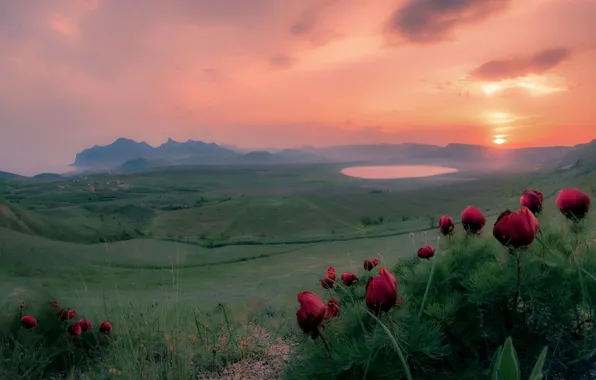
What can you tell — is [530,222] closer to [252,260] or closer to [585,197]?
[585,197]

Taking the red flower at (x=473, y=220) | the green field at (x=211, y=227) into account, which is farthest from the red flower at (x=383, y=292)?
the green field at (x=211, y=227)

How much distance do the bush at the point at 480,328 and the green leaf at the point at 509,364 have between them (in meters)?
0.32

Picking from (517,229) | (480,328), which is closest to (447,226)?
(480,328)

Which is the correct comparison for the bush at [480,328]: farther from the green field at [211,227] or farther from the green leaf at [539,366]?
the green field at [211,227]

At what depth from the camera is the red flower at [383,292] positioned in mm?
1270

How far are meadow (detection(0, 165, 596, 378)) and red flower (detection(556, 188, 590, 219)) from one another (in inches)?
8.2

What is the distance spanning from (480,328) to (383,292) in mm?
648

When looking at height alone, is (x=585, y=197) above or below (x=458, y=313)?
above

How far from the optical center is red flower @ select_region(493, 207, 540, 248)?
55.3 inches

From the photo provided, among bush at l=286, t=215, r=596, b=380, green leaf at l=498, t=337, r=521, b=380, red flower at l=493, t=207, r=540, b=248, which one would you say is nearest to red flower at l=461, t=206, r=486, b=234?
bush at l=286, t=215, r=596, b=380

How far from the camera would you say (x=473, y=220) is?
207cm

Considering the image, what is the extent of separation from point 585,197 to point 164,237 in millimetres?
13000

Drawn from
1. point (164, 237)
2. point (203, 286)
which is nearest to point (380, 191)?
point (164, 237)

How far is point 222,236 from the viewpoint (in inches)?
595
